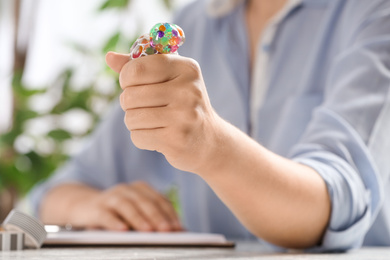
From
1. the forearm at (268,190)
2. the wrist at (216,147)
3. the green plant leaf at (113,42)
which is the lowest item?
the forearm at (268,190)

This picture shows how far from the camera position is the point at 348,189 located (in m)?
0.65

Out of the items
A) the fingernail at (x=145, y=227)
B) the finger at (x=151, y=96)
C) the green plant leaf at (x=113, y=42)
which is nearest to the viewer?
the finger at (x=151, y=96)

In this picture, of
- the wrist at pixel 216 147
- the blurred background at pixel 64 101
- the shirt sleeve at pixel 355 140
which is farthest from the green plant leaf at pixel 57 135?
the wrist at pixel 216 147

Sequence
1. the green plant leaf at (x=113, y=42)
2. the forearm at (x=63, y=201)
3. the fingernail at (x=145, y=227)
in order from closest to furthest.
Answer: the fingernail at (x=145, y=227) → the forearm at (x=63, y=201) → the green plant leaf at (x=113, y=42)

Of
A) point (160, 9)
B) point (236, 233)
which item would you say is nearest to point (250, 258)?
point (236, 233)

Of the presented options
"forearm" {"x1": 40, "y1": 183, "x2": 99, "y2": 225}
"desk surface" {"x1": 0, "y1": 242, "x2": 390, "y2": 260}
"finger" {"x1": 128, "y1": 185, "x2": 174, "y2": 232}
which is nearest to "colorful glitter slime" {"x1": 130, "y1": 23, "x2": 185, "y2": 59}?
"desk surface" {"x1": 0, "y1": 242, "x2": 390, "y2": 260}

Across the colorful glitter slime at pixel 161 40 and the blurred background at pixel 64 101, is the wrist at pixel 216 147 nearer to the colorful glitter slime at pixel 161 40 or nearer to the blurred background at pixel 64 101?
the colorful glitter slime at pixel 161 40

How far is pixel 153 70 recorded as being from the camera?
463 millimetres

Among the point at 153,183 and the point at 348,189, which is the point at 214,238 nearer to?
the point at 348,189

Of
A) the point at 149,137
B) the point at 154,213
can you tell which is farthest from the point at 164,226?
the point at 149,137

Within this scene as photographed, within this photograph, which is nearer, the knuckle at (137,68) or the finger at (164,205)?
the knuckle at (137,68)

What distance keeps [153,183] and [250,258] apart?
28.2 inches

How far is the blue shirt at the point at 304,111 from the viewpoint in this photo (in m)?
0.68

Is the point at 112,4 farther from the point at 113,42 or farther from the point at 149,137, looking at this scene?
the point at 149,137
